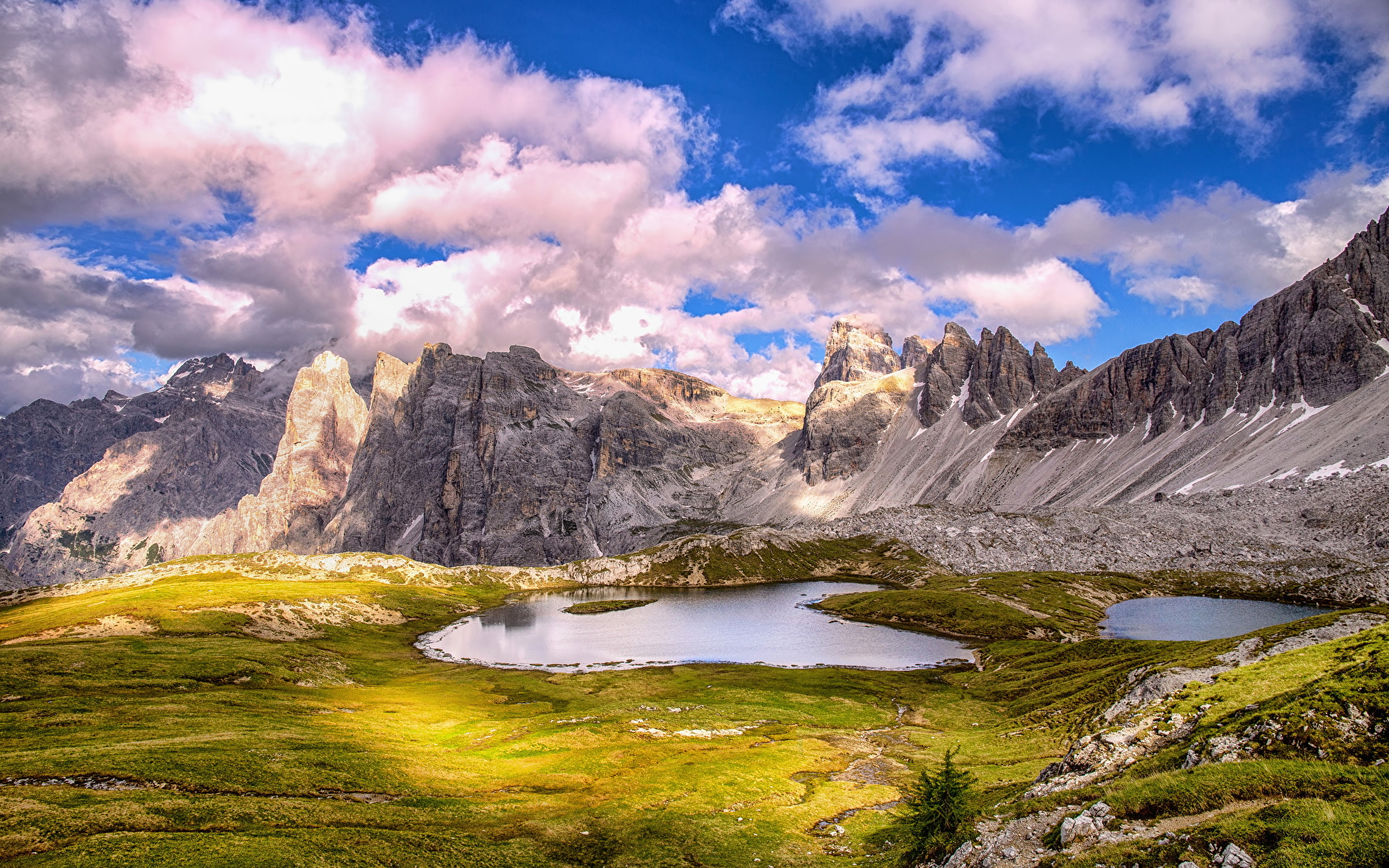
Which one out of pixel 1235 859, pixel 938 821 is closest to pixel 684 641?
pixel 938 821

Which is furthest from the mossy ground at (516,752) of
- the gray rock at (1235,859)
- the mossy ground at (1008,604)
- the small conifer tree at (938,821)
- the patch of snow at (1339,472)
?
the patch of snow at (1339,472)

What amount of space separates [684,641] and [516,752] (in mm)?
94287

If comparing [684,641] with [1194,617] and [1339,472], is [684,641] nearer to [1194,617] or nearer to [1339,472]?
[1194,617]

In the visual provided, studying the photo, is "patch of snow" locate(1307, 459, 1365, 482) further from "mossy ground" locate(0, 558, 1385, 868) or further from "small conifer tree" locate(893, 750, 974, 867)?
"small conifer tree" locate(893, 750, 974, 867)

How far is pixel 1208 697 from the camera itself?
1423 inches

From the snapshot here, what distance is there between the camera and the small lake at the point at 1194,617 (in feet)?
433

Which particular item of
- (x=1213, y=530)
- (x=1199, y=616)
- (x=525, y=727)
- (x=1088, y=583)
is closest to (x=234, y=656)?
(x=525, y=727)

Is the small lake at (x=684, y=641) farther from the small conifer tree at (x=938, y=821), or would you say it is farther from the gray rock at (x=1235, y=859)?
the gray rock at (x=1235, y=859)

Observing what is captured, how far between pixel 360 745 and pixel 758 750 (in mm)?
29827

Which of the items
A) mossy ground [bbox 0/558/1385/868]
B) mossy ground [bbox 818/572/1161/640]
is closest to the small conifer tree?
mossy ground [bbox 0/558/1385/868]

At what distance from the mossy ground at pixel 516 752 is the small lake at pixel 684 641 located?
47.7 feet

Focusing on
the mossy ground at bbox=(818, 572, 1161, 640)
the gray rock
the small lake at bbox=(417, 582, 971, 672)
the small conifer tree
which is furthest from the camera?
the mossy ground at bbox=(818, 572, 1161, 640)

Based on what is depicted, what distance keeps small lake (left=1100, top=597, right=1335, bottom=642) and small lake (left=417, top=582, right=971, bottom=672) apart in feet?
123

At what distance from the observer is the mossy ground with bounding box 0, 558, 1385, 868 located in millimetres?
27219
